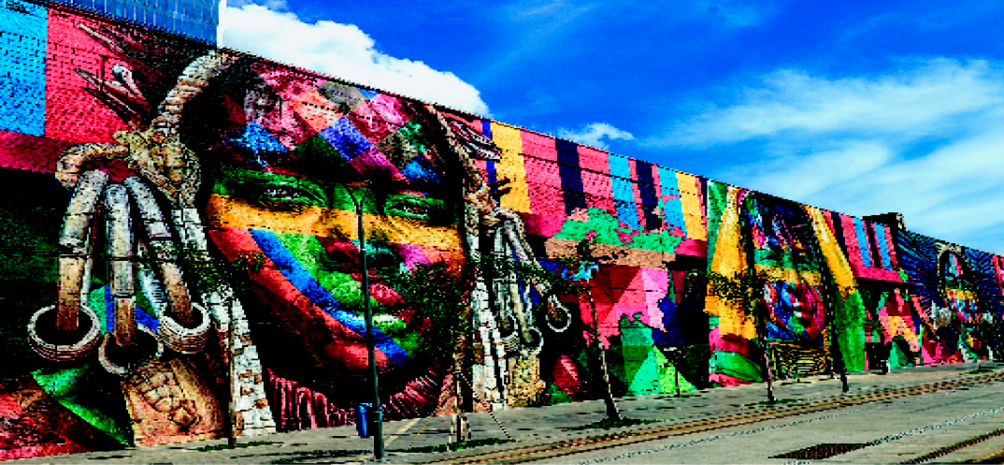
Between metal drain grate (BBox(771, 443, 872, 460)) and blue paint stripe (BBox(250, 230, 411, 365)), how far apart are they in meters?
16.0

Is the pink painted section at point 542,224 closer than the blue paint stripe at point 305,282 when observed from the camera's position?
No

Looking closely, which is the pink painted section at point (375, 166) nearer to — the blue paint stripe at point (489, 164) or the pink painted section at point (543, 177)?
the blue paint stripe at point (489, 164)

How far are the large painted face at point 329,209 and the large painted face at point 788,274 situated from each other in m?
29.0

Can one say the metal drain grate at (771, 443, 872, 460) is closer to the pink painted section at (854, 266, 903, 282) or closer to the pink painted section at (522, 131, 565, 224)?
the pink painted section at (522, 131, 565, 224)

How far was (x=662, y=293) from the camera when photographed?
142 feet

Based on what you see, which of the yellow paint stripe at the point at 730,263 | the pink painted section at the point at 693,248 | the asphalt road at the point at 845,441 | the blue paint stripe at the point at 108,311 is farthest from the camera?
the yellow paint stripe at the point at 730,263

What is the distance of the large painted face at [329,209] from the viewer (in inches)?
1054

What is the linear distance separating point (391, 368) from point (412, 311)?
257 cm

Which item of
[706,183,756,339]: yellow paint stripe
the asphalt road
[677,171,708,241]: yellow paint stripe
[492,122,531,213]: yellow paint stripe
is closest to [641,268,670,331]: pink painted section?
[706,183,756,339]: yellow paint stripe

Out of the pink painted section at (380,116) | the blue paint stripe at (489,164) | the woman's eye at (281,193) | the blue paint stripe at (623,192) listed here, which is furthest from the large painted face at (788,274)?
the woman's eye at (281,193)

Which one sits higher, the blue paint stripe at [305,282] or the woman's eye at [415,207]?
the woman's eye at [415,207]

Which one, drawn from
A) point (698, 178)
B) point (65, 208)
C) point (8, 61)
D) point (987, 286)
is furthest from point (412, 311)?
point (987, 286)

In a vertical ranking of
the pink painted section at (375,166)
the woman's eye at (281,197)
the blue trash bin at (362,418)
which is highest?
the pink painted section at (375,166)

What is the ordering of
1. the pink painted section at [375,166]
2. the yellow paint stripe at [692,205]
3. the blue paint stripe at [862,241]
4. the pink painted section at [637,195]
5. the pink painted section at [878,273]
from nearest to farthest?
the pink painted section at [375,166]
the pink painted section at [637,195]
the yellow paint stripe at [692,205]
the pink painted section at [878,273]
the blue paint stripe at [862,241]
